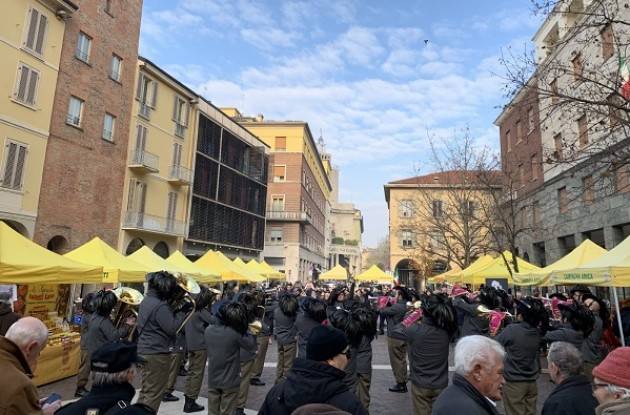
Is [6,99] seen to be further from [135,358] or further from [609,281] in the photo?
[609,281]

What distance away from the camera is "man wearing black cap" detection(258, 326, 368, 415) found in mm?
2818

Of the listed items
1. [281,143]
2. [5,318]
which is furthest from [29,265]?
[281,143]

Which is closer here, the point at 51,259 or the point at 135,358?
the point at 135,358

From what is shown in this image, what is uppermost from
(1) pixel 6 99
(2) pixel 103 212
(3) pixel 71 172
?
(1) pixel 6 99

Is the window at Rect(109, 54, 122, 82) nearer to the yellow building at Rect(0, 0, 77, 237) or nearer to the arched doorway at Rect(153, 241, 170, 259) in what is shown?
the yellow building at Rect(0, 0, 77, 237)

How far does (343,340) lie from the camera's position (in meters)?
3.23

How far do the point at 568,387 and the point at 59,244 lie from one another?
79.5 feet

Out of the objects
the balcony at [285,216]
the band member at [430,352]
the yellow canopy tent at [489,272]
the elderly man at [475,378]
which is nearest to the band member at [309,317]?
the band member at [430,352]

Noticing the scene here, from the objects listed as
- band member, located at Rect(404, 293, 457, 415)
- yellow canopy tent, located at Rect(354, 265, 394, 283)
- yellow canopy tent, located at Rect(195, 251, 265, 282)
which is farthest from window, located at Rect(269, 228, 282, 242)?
band member, located at Rect(404, 293, 457, 415)

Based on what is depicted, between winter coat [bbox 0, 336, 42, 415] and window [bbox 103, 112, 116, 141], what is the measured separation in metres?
24.6

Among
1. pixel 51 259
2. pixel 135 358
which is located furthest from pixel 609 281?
pixel 51 259

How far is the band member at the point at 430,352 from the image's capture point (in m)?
5.61

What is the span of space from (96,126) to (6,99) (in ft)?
17.3

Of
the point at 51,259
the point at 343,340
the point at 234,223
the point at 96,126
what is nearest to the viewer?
the point at 343,340
